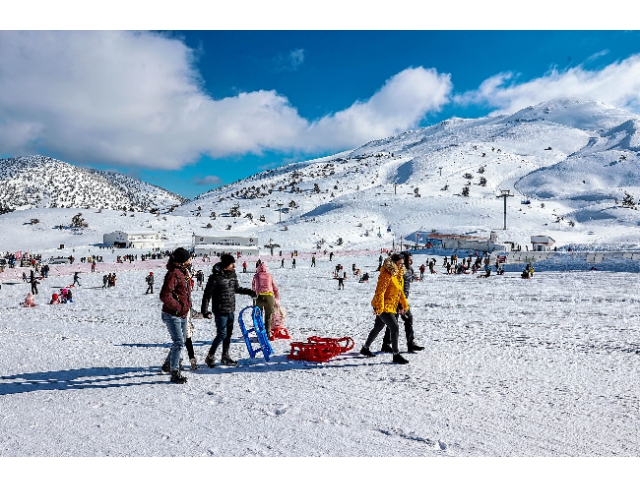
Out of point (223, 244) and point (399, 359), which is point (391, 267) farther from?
point (223, 244)

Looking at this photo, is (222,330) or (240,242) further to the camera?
(240,242)

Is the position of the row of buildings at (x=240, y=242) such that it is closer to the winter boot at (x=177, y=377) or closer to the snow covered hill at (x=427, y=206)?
the snow covered hill at (x=427, y=206)

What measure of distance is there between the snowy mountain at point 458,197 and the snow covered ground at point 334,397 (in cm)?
6061

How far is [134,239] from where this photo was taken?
65938 mm

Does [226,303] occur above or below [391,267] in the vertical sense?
below

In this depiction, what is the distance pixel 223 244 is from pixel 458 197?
2588 inches

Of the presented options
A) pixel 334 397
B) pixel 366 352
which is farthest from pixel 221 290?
pixel 366 352

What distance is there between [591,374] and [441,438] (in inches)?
130

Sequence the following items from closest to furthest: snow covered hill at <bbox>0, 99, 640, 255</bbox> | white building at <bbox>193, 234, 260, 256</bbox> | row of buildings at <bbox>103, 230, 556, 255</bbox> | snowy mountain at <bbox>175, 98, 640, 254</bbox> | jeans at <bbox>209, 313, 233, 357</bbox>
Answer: jeans at <bbox>209, 313, 233, 357</bbox> → row of buildings at <bbox>103, 230, 556, 255</bbox> → white building at <bbox>193, 234, 260, 256</bbox> → snow covered hill at <bbox>0, 99, 640, 255</bbox> → snowy mountain at <bbox>175, 98, 640, 254</bbox>

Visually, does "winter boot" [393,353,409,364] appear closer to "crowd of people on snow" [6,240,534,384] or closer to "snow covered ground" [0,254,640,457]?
"crowd of people on snow" [6,240,534,384]

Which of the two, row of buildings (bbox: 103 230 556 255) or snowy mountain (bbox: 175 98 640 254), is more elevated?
snowy mountain (bbox: 175 98 640 254)

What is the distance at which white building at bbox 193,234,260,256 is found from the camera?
61344 millimetres

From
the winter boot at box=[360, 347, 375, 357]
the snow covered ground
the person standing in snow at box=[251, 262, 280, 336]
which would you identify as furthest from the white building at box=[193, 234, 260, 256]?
the winter boot at box=[360, 347, 375, 357]
